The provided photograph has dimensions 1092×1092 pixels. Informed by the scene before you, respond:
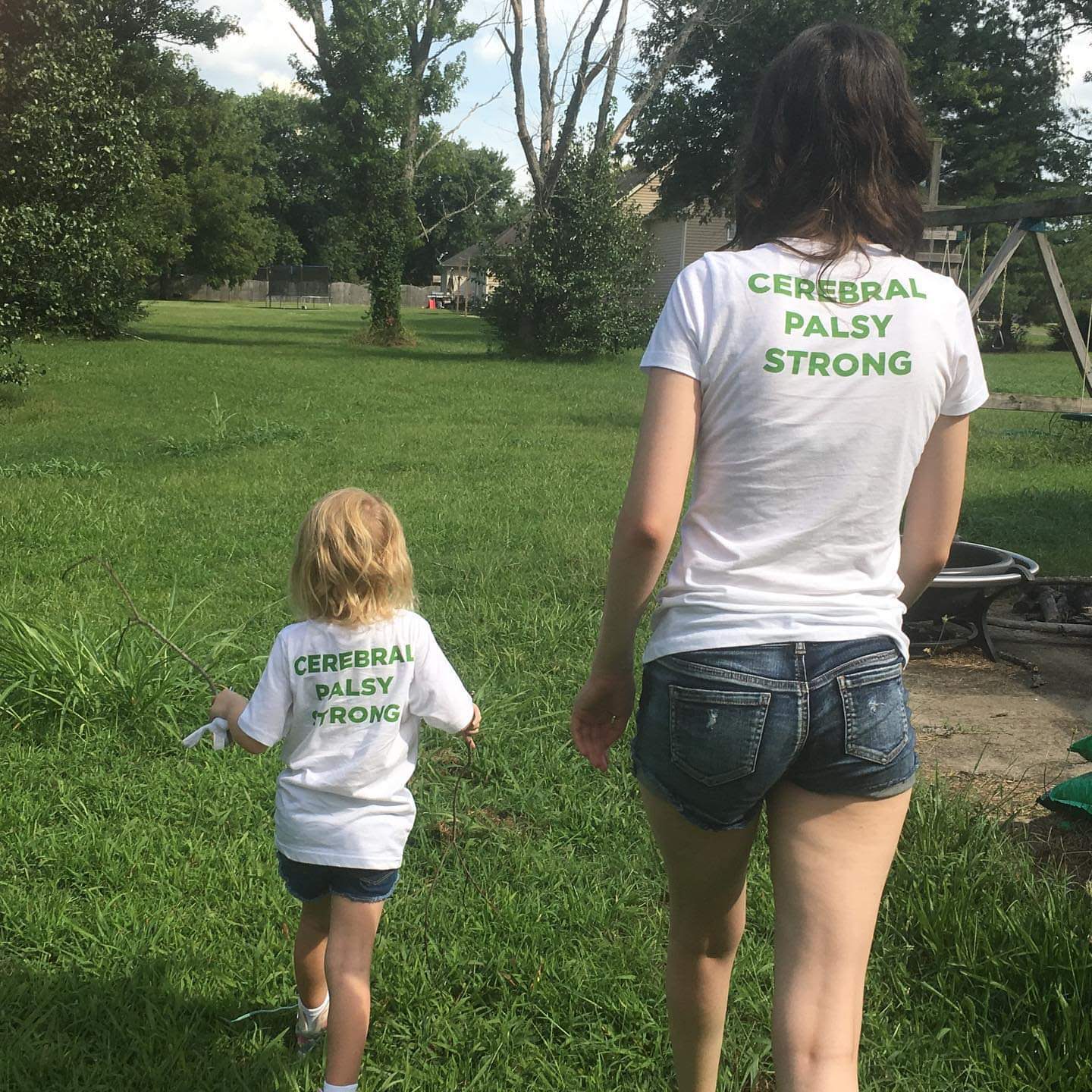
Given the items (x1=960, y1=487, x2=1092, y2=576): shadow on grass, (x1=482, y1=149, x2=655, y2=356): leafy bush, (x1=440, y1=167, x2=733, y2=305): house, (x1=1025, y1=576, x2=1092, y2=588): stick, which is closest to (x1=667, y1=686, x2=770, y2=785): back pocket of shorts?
(x1=1025, y1=576, x2=1092, y2=588): stick

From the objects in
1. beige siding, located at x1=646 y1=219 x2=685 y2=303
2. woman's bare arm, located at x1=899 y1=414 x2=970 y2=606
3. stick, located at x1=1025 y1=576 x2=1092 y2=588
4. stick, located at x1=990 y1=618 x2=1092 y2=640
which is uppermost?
beige siding, located at x1=646 y1=219 x2=685 y2=303

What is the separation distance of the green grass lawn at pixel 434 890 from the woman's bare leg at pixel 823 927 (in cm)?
96

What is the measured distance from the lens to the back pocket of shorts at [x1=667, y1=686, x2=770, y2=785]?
1.68 metres

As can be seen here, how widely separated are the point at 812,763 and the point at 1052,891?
63.5 inches

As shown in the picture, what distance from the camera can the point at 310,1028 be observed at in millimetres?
2699

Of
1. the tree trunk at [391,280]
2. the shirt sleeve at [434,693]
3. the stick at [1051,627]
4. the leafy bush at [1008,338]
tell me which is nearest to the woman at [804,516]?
the shirt sleeve at [434,693]

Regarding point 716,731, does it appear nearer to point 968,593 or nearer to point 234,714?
point 234,714

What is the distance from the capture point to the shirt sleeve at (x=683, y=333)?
1690 mm

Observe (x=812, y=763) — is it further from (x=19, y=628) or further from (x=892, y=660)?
(x=19, y=628)

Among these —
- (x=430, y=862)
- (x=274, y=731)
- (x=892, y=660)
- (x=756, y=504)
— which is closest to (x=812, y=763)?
(x=892, y=660)

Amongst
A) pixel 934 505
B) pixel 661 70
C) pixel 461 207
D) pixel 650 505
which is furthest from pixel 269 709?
pixel 461 207

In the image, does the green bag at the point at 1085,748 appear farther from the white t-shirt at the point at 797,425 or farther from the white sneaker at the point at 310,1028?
the white sneaker at the point at 310,1028

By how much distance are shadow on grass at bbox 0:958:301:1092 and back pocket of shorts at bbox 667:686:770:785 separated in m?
1.50

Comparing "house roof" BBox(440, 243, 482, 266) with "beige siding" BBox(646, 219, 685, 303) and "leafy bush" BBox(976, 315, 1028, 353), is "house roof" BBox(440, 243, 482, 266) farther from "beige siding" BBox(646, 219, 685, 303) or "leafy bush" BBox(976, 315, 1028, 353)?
"leafy bush" BBox(976, 315, 1028, 353)
